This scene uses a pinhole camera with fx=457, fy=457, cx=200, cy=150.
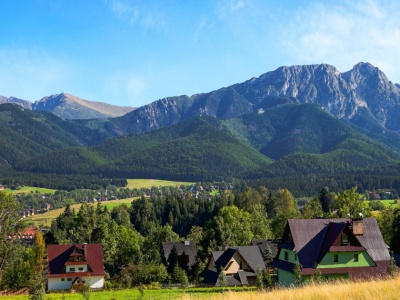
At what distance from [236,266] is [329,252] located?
1042 inches

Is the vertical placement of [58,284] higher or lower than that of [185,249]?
lower

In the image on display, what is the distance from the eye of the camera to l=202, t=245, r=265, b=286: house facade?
69250mm

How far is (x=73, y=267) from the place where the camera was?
2852 inches

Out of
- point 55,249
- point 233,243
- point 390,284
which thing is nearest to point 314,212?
point 233,243

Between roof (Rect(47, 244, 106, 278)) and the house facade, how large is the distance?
56.2 feet

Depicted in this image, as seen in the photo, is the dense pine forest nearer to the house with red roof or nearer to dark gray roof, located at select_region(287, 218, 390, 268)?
the house with red roof

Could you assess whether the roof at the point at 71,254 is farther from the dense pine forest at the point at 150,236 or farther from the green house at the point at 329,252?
the green house at the point at 329,252

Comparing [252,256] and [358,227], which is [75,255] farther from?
[358,227]

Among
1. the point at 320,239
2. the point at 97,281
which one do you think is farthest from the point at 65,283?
the point at 320,239

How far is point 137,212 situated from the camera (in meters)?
152

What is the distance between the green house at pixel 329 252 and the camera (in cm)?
4656

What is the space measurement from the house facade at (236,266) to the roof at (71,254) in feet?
56.2

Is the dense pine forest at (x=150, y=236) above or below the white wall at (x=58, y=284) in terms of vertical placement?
above

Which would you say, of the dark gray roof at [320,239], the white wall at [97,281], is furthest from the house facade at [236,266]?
the dark gray roof at [320,239]
